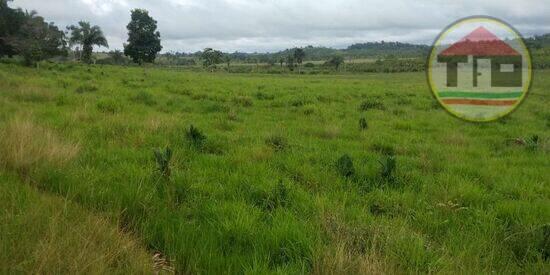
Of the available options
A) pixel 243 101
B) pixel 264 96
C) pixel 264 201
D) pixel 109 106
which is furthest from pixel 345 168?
pixel 264 96

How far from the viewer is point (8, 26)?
131ft

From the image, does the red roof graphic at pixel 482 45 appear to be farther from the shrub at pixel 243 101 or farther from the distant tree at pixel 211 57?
the distant tree at pixel 211 57

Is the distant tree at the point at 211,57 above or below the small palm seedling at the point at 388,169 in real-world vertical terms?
above

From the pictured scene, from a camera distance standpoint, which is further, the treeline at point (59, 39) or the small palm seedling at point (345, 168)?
the treeline at point (59, 39)

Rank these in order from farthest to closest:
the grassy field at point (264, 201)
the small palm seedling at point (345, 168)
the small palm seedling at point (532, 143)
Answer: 1. the small palm seedling at point (532, 143)
2. the small palm seedling at point (345, 168)
3. the grassy field at point (264, 201)

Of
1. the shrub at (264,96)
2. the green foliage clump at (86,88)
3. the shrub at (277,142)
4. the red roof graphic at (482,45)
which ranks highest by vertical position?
the red roof graphic at (482,45)

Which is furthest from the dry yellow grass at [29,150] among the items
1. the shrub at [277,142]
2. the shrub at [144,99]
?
the shrub at [144,99]

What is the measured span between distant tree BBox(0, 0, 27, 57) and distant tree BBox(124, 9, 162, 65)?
90.0 feet

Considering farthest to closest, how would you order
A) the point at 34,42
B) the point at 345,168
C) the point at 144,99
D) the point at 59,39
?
the point at 59,39 → the point at 34,42 → the point at 144,99 → the point at 345,168

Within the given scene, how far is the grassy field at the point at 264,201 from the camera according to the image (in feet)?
10.7

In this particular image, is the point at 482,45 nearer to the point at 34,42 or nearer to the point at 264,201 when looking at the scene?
the point at 264,201

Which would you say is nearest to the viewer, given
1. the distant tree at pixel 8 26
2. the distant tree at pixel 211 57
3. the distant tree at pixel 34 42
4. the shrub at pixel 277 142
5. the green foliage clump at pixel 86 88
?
the shrub at pixel 277 142

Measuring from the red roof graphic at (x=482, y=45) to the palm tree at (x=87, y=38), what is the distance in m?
71.0

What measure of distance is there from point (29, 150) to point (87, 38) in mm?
77890
